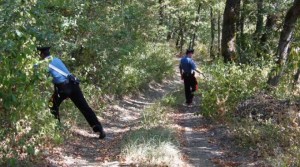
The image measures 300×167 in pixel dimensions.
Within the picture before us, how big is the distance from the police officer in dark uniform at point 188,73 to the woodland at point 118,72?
2.54 ft

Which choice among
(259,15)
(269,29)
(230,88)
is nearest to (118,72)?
(230,88)

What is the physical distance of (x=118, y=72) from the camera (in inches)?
Answer: 529

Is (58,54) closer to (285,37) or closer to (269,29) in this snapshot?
(285,37)

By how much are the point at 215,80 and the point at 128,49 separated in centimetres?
338

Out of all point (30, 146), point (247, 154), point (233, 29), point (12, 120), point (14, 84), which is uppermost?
point (233, 29)

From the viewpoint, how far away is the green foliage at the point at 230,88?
32.1ft

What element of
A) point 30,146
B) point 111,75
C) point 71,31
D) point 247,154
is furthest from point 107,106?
point 30,146

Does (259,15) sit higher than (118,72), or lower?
higher

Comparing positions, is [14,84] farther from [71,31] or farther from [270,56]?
[270,56]

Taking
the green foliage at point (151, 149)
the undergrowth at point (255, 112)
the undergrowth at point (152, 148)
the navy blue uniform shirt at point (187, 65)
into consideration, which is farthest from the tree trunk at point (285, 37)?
the green foliage at point (151, 149)

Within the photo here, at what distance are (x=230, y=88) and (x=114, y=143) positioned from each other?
368 cm

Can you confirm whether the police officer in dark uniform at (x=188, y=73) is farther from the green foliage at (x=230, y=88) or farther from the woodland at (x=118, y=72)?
the green foliage at (x=230, y=88)

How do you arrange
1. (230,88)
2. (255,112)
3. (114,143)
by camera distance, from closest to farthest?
(114,143) → (255,112) → (230,88)

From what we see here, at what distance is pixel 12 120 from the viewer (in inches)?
195
